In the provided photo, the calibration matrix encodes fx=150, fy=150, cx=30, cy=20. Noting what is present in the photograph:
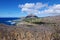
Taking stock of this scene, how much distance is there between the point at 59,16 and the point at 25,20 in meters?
3.90

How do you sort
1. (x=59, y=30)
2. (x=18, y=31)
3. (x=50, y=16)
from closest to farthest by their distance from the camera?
(x=18, y=31) < (x=59, y=30) < (x=50, y=16)

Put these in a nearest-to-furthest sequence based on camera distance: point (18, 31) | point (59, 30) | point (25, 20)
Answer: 1. point (18, 31)
2. point (59, 30)
3. point (25, 20)

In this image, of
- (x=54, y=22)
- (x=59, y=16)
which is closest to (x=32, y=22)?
(x=54, y=22)

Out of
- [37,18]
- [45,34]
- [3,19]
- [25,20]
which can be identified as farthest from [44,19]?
[3,19]

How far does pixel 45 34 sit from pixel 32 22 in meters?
2.61

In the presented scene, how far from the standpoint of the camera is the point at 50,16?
16.1 metres

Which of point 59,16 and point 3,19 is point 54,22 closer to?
point 59,16

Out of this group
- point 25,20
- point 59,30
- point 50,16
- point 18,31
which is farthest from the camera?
point 50,16

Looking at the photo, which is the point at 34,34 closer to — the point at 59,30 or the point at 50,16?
the point at 59,30

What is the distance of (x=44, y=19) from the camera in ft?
49.8

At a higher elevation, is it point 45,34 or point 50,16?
point 50,16

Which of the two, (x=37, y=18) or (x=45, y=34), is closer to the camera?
(x=45, y=34)

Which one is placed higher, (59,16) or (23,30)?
(59,16)

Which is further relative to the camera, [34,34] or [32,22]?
[32,22]
